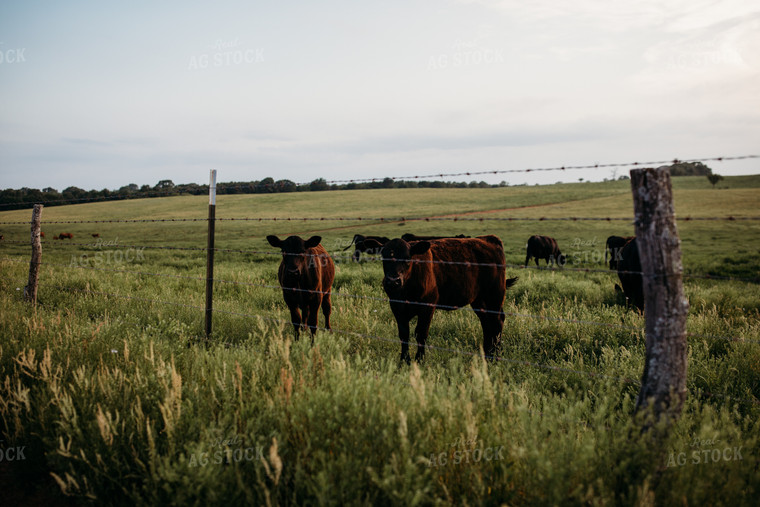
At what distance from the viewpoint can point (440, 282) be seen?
6.57 metres

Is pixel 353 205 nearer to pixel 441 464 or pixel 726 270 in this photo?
pixel 726 270

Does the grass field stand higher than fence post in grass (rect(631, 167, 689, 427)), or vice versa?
fence post in grass (rect(631, 167, 689, 427))

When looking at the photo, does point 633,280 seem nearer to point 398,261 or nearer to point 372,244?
point 398,261

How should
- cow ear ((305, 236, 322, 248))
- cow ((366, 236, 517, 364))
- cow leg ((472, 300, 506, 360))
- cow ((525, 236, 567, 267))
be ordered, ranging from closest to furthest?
cow ((366, 236, 517, 364)) < cow leg ((472, 300, 506, 360)) < cow ear ((305, 236, 322, 248)) < cow ((525, 236, 567, 267))

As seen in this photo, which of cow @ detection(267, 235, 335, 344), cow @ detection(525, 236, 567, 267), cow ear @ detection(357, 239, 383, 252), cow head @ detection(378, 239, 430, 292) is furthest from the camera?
cow @ detection(525, 236, 567, 267)

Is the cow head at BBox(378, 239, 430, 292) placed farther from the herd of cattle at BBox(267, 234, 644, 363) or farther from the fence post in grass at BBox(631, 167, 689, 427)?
the fence post in grass at BBox(631, 167, 689, 427)

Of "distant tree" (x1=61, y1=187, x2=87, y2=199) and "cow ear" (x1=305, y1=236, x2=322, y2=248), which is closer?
"cow ear" (x1=305, y1=236, x2=322, y2=248)

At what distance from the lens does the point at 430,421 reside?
3018 millimetres

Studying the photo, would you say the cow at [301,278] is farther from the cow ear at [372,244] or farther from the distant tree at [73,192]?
the distant tree at [73,192]

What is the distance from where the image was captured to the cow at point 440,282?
6047 millimetres

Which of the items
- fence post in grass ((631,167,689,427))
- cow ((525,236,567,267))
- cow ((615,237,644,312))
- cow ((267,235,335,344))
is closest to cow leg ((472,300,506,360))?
cow ((267,235,335,344))

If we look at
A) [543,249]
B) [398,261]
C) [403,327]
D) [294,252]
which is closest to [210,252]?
[294,252]

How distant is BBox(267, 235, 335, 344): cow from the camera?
7.05m

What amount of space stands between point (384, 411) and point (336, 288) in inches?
335
